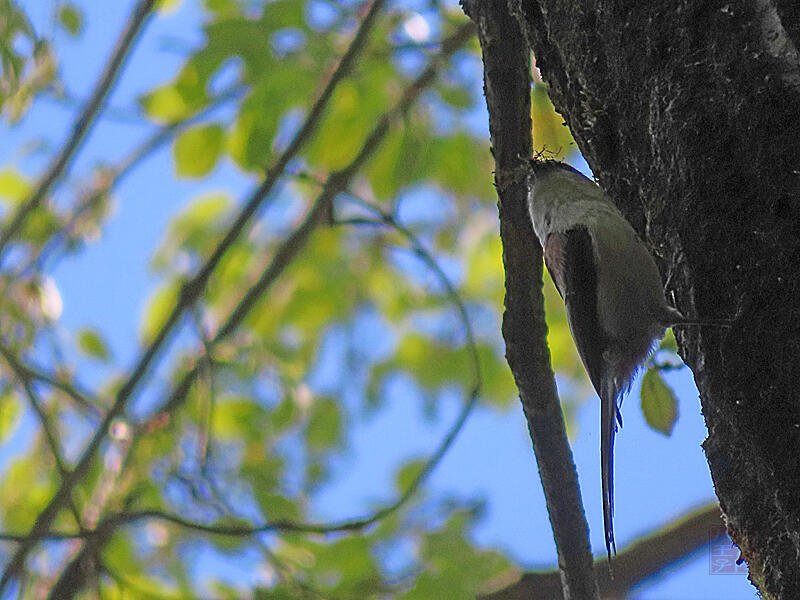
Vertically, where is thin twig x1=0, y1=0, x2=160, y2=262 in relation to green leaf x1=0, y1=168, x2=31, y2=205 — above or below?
below

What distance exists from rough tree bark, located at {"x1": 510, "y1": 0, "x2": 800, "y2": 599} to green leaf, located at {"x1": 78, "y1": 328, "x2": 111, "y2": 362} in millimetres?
4038

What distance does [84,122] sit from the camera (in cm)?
461

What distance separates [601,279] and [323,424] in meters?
3.88

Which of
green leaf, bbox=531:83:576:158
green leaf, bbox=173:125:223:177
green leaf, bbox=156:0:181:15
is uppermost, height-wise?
green leaf, bbox=156:0:181:15

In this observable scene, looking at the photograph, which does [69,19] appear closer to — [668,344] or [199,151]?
[199,151]

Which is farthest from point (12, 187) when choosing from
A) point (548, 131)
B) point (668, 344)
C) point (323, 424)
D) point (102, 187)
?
point (668, 344)

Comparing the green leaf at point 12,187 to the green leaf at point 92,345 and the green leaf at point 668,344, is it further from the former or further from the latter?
the green leaf at point 668,344

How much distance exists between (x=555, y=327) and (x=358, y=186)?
1617mm

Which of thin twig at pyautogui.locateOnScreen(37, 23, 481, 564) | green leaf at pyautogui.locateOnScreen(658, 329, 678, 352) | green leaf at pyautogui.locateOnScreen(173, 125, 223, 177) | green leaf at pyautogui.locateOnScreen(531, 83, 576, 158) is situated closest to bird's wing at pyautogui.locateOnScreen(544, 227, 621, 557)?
green leaf at pyautogui.locateOnScreen(658, 329, 678, 352)

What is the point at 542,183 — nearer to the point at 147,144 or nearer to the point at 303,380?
the point at 147,144

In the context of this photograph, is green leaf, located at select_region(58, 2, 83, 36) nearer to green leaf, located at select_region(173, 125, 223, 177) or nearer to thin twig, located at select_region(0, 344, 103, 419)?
green leaf, located at select_region(173, 125, 223, 177)

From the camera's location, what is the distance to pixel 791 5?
5.75ft

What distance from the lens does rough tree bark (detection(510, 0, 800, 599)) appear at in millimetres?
1656

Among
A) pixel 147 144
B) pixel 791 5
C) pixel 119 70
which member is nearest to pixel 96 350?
pixel 147 144
